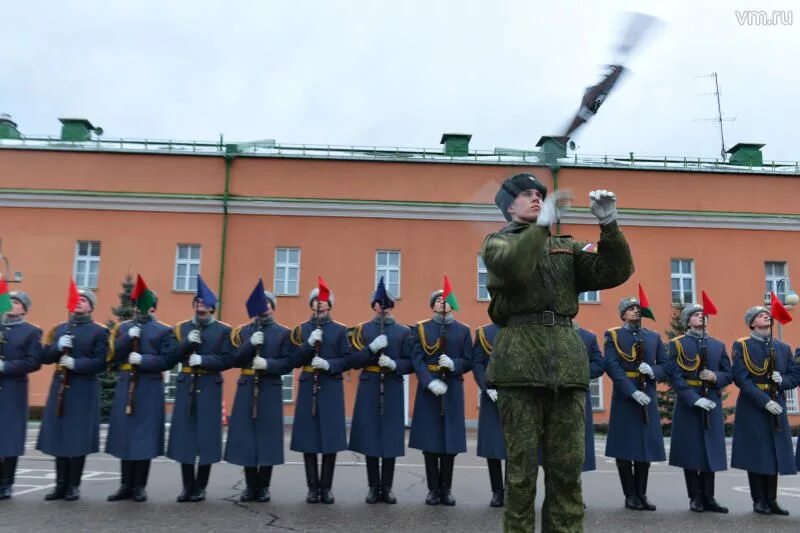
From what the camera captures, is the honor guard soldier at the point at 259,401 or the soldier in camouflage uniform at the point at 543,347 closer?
the soldier in camouflage uniform at the point at 543,347

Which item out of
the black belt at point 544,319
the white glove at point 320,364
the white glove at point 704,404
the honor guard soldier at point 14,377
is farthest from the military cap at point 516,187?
the honor guard soldier at point 14,377

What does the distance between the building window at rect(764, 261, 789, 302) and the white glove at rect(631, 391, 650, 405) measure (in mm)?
20189

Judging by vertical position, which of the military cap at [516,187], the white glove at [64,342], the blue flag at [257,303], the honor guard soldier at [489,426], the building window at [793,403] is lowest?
the building window at [793,403]

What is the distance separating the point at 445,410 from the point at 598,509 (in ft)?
5.82

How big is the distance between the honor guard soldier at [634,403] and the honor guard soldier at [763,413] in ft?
2.54

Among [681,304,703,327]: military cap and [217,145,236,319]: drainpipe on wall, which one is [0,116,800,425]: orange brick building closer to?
[217,145,236,319]: drainpipe on wall

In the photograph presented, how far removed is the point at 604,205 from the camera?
3822mm

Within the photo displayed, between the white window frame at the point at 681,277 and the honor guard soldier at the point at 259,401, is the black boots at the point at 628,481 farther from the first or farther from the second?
the white window frame at the point at 681,277

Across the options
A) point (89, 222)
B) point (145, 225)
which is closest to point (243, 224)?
point (145, 225)

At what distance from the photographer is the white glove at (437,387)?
24.6 ft

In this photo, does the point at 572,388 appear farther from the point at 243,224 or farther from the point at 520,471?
the point at 243,224

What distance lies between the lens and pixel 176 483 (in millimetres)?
8781

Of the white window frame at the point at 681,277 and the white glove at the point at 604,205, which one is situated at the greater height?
the white window frame at the point at 681,277

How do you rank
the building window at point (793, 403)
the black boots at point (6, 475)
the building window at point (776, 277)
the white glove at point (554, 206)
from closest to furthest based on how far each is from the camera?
the white glove at point (554, 206) < the black boots at point (6, 475) < the building window at point (793, 403) < the building window at point (776, 277)
